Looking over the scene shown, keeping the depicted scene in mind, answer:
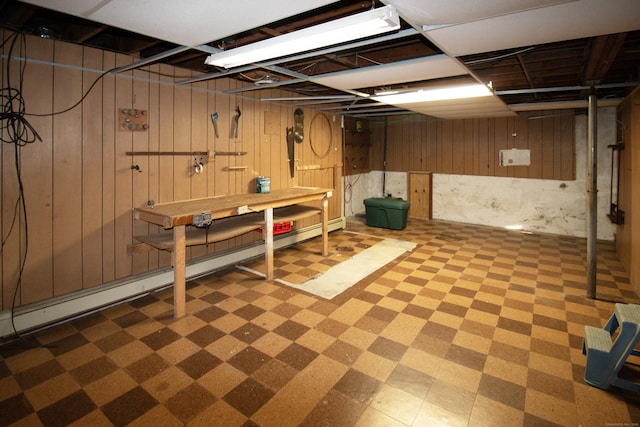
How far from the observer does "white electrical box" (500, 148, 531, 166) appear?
6.88m

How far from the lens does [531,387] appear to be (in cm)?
234

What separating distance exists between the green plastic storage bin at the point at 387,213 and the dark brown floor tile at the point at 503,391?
4.69 m

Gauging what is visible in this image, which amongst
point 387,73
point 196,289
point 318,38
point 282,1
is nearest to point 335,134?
point 387,73

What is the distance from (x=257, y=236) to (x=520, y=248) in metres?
4.33

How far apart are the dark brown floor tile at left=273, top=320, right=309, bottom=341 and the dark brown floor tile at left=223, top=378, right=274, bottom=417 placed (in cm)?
63

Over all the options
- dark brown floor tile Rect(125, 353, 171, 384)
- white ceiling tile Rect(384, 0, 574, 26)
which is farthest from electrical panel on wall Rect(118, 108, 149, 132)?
white ceiling tile Rect(384, 0, 574, 26)

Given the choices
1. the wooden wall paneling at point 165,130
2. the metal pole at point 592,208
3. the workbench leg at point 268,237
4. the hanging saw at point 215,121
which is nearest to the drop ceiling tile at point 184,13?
the wooden wall paneling at point 165,130

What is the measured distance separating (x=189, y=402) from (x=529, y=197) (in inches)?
279

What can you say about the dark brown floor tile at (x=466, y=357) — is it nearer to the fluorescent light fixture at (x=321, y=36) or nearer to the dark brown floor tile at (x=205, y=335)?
the dark brown floor tile at (x=205, y=335)

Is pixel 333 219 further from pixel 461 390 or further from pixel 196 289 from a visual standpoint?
pixel 461 390

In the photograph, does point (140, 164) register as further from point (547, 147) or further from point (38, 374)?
point (547, 147)

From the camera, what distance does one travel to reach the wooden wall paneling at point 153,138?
12.2 feet

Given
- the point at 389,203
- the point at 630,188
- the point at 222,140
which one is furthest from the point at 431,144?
the point at 222,140

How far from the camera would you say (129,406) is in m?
2.14
